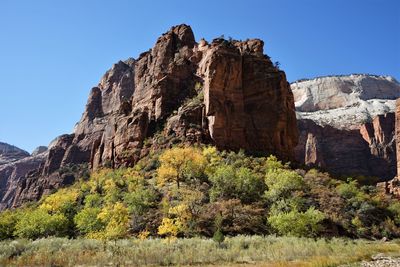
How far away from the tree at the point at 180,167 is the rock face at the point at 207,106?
6816mm

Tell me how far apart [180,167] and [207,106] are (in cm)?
1300

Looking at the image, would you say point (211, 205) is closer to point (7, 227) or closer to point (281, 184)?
point (281, 184)

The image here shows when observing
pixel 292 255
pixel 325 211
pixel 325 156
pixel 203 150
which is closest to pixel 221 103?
pixel 203 150

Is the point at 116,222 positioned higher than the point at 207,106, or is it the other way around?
the point at 207,106

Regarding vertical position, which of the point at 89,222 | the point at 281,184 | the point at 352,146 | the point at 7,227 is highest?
the point at 352,146

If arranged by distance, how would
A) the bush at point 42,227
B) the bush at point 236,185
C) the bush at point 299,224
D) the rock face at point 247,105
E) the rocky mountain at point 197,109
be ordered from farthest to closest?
the rocky mountain at point 197,109 → the rock face at point 247,105 → the bush at point 236,185 → the bush at point 42,227 → the bush at point 299,224

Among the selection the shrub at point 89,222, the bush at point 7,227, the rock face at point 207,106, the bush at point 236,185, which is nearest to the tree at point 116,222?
the shrub at point 89,222

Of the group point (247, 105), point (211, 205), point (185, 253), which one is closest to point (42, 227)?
point (211, 205)

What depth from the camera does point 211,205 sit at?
136 feet

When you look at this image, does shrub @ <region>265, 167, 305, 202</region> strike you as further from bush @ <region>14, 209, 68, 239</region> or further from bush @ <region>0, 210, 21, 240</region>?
bush @ <region>0, 210, 21, 240</region>

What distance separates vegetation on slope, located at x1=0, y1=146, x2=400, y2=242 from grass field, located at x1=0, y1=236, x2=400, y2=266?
2.84 m

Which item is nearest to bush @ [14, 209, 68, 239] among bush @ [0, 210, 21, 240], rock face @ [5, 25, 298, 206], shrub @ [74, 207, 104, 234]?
shrub @ [74, 207, 104, 234]

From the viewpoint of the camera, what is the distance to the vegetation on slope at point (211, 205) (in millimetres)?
36969

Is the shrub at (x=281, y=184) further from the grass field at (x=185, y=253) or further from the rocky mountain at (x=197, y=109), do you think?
the grass field at (x=185, y=253)
